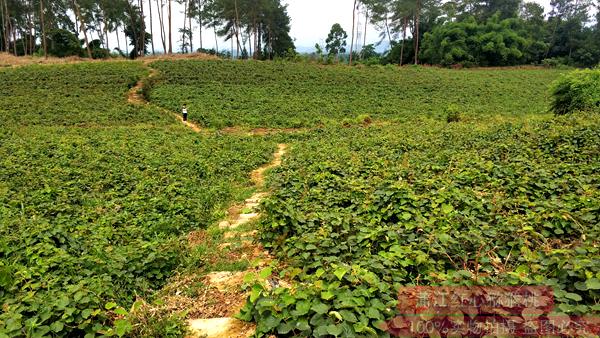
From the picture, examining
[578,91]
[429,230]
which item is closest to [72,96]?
[429,230]

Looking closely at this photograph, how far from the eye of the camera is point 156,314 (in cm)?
339

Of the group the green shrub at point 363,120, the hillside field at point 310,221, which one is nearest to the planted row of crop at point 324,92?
the green shrub at point 363,120

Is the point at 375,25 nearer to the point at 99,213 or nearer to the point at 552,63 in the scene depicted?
the point at 552,63

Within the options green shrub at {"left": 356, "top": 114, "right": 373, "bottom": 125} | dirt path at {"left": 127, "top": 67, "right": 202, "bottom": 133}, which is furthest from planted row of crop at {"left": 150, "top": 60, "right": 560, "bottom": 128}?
green shrub at {"left": 356, "top": 114, "right": 373, "bottom": 125}

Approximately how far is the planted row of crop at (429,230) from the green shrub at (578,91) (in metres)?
7.44

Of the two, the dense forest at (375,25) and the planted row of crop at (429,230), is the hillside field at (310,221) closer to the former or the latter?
the planted row of crop at (429,230)

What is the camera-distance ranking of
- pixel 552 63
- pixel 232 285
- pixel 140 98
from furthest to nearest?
pixel 552 63 < pixel 140 98 < pixel 232 285

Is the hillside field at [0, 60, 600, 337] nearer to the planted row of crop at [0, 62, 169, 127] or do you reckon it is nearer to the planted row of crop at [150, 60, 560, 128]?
the planted row of crop at [0, 62, 169, 127]

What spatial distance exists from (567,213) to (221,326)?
415cm

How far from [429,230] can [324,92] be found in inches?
1014

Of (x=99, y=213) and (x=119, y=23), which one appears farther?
(x=119, y=23)

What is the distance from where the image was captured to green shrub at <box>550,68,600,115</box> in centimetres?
1399

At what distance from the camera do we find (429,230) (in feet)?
13.7

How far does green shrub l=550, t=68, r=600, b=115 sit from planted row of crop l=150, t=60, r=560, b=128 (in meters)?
5.85
